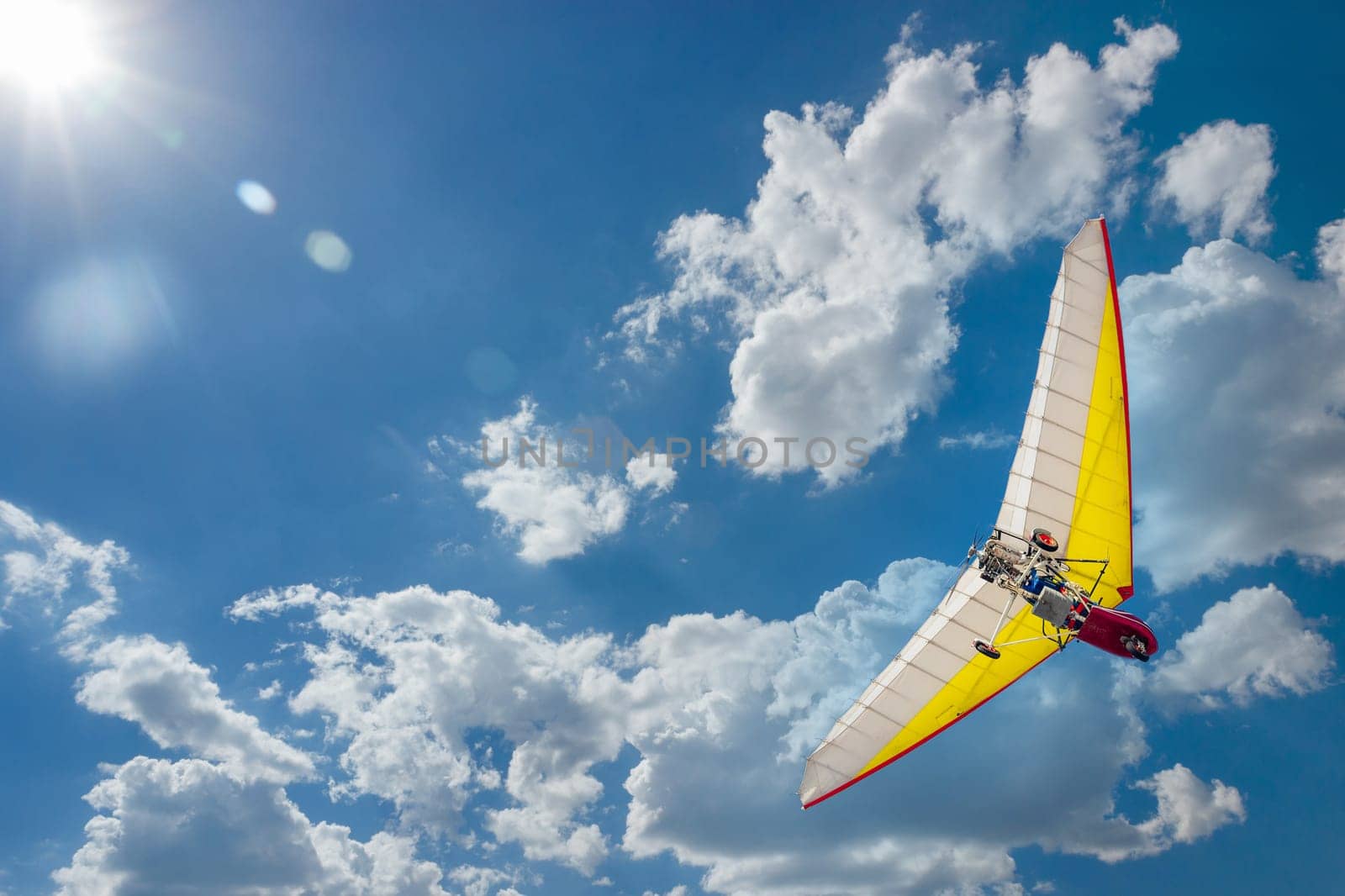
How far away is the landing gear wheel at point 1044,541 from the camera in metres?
36.1

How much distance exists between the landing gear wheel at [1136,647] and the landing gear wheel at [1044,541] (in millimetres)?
6024

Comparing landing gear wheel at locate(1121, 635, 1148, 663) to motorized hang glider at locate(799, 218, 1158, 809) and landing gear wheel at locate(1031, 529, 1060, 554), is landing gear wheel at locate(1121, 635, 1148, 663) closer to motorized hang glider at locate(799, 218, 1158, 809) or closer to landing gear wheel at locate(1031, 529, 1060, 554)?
motorized hang glider at locate(799, 218, 1158, 809)

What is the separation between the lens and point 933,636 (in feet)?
141

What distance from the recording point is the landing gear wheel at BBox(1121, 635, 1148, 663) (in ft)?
121

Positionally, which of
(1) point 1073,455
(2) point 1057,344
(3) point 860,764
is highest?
(2) point 1057,344

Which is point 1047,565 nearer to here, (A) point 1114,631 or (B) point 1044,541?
(B) point 1044,541

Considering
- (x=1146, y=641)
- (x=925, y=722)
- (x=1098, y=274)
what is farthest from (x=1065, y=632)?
(x=1098, y=274)

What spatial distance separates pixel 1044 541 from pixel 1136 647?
7.53 metres

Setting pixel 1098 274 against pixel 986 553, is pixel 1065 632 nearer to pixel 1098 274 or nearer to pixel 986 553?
pixel 986 553

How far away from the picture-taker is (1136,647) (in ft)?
121

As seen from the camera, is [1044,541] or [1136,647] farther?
[1136,647]

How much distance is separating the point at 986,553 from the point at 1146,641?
991cm

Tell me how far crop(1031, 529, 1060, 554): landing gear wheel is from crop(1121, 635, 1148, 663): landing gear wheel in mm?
6024

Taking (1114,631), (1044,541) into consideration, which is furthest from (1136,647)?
(1044,541)
